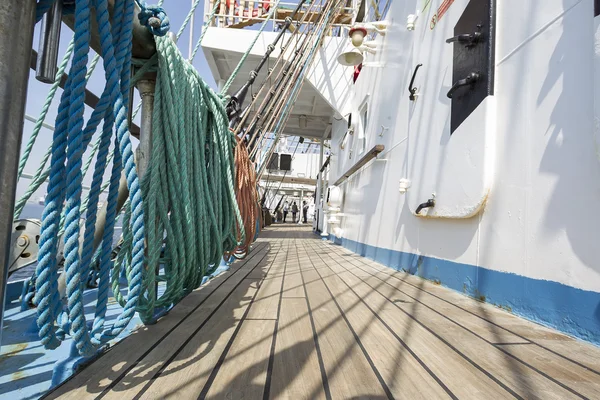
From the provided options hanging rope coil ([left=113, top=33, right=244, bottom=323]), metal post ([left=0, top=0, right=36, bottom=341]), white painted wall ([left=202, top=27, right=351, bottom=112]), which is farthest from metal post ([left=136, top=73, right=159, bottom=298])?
white painted wall ([left=202, top=27, right=351, bottom=112])

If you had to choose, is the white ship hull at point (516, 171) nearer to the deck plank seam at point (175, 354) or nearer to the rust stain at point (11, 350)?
the deck plank seam at point (175, 354)

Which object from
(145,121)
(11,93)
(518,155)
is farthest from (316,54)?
(11,93)

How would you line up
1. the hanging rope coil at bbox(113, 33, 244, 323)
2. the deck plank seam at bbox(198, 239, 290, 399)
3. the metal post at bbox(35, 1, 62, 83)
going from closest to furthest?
1. the metal post at bbox(35, 1, 62, 83)
2. the deck plank seam at bbox(198, 239, 290, 399)
3. the hanging rope coil at bbox(113, 33, 244, 323)

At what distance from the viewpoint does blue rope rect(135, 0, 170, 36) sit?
3.54 ft

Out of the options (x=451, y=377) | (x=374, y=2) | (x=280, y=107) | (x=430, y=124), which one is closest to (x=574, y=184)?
(x=451, y=377)

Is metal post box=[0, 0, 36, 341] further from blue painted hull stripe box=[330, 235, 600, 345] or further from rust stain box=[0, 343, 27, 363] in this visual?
blue painted hull stripe box=[330, 235, 600, 345]

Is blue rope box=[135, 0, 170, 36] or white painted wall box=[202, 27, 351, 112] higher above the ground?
white painted wall box=[202, 27, 351, 112]

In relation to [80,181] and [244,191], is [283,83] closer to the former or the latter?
[244,191]

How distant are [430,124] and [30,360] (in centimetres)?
250

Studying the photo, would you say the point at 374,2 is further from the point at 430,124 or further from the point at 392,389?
the point at 392,389

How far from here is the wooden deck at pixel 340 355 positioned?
873mm

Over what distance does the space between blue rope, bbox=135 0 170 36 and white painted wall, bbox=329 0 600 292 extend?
1480mm

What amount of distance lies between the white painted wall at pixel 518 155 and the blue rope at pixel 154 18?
148 cm

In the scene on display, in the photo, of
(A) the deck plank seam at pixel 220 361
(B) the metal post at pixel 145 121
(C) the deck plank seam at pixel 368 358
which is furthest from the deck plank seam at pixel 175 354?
(C) the deck plank seam at pixel 368 358
